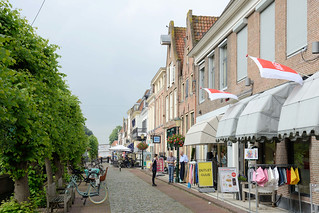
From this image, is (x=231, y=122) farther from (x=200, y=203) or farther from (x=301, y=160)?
(x=200, y=203)

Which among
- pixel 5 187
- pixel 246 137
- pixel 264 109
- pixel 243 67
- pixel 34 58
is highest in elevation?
pixel 243 67

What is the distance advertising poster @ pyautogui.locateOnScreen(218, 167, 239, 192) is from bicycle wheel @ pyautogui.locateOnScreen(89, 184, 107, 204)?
4064mm

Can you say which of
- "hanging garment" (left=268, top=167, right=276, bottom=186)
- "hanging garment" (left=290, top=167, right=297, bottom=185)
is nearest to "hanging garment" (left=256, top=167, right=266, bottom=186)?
"hanging garment" (left=268, top=167, right=276, bottom=186)

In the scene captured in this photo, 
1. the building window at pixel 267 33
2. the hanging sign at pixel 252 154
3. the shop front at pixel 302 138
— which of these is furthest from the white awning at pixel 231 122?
the building window at pixel 267 33

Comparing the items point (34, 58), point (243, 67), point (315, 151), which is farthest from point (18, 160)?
point (243, 67)

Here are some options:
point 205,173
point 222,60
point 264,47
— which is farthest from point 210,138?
point 264,47

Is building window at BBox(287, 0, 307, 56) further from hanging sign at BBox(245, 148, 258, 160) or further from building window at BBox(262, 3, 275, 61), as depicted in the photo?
hanging sign at BBox(245, 148, 258, 160)

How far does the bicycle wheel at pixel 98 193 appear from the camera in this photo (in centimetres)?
1419

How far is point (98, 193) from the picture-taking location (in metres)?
14.3

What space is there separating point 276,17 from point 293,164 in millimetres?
4691

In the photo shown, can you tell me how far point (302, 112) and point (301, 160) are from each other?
3.61 meters

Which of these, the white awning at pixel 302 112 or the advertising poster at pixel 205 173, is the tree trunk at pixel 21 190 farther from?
the advertising poster at pixel 205 173

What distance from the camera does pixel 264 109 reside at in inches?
416

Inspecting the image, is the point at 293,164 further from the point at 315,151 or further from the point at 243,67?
the point at 243,67
